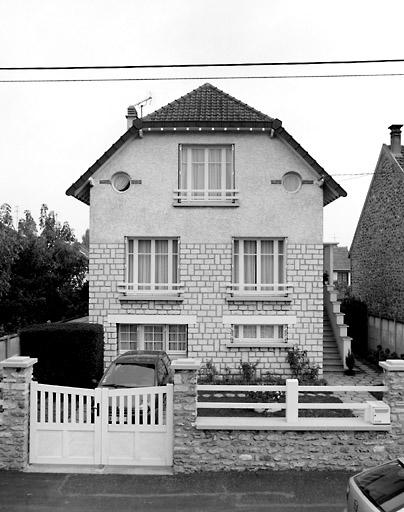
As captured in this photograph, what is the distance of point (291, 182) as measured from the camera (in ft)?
56.9

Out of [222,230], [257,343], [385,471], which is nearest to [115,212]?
[222,230]

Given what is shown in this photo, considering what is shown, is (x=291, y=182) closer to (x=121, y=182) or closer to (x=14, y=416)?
(x=121, y=182)

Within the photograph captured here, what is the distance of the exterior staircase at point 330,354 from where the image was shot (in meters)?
18.1

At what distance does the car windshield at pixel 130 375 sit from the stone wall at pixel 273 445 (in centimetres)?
317

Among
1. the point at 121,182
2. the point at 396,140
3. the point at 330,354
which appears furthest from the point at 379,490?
the point at 396,140

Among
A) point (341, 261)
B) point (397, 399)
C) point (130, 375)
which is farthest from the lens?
point (341, 261)

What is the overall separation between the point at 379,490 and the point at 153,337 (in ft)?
40.3

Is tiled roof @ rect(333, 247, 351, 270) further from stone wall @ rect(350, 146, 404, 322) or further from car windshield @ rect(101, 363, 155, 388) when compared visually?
car windshield @ rect(101, 363, 155, 388)

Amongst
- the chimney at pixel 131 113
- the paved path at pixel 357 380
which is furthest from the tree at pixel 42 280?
the paved path at pixel 357 380

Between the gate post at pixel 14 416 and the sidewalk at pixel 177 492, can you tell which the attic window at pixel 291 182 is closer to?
the sidewalk at pixel 177 492

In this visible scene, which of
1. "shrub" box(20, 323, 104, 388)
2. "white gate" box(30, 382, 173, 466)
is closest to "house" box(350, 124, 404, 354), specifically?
"shrub" box(20, 323, 104, 388)

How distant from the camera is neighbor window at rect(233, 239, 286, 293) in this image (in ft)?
57.4

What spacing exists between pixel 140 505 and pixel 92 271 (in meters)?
10.2

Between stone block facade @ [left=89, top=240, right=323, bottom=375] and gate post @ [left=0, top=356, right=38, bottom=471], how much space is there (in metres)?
8.05
